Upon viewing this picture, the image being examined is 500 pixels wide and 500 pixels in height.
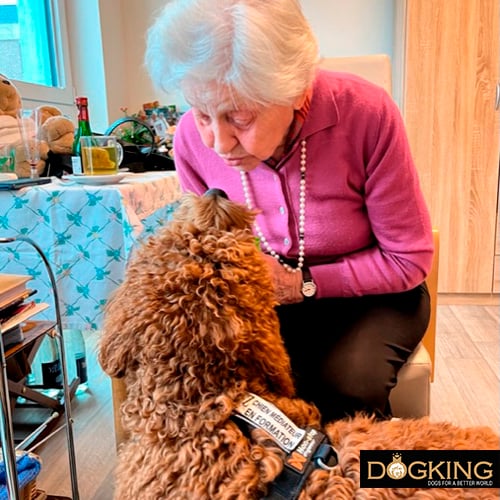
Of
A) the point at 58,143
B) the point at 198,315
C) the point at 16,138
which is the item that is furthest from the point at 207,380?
the point at 58,143

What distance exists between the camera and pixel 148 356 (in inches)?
27.5

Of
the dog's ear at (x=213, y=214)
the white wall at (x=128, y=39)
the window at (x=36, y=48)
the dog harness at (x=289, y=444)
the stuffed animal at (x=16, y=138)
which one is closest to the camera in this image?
the dog harness at (x=289, y=444)

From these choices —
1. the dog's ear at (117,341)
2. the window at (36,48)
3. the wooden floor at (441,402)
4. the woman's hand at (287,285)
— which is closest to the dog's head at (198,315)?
the dog's ear at (117,341)

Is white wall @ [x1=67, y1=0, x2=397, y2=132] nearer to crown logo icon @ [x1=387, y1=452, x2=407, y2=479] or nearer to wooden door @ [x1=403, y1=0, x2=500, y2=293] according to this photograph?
wooden door @ [x1=403, y1=0, x2=500, y2=293]

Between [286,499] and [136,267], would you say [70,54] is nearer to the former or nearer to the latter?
[136,267]

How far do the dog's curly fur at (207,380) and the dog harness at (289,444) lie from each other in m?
0.01

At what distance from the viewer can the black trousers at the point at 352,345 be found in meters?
0.97

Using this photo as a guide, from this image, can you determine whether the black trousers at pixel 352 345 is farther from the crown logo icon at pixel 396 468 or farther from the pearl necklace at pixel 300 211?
the crown logo icon at pixel 396 468

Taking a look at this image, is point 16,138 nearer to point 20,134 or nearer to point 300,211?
point 20,134

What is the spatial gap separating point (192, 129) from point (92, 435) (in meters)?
1.10

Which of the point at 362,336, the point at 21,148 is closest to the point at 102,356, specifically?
the point at 362,336

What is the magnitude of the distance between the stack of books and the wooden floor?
0.99 feet

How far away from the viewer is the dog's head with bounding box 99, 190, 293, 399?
27.0 inches

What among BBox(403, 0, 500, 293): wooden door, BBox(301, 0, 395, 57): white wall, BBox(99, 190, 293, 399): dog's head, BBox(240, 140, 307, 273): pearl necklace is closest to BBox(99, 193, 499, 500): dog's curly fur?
BBox(99, 190, 293, 399): dog's head
